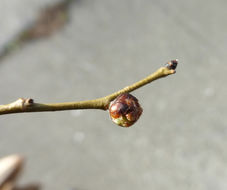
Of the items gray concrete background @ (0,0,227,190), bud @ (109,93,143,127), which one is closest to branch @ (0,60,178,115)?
bud @ (109,93,143,127)

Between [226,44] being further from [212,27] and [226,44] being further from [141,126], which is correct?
[141,126]

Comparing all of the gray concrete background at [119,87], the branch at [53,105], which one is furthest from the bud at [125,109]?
the gray concrete background at [119,87]

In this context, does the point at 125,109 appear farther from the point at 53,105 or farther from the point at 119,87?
the point at 119,87

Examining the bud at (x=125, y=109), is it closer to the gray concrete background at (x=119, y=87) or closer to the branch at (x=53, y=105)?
the branch at (x=53, y=105)

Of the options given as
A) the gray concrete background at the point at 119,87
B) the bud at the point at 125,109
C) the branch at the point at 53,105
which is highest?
the gray concrete background at the point at 119,87

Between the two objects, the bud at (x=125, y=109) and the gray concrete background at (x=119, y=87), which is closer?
the bud at (x=125, y=109)
